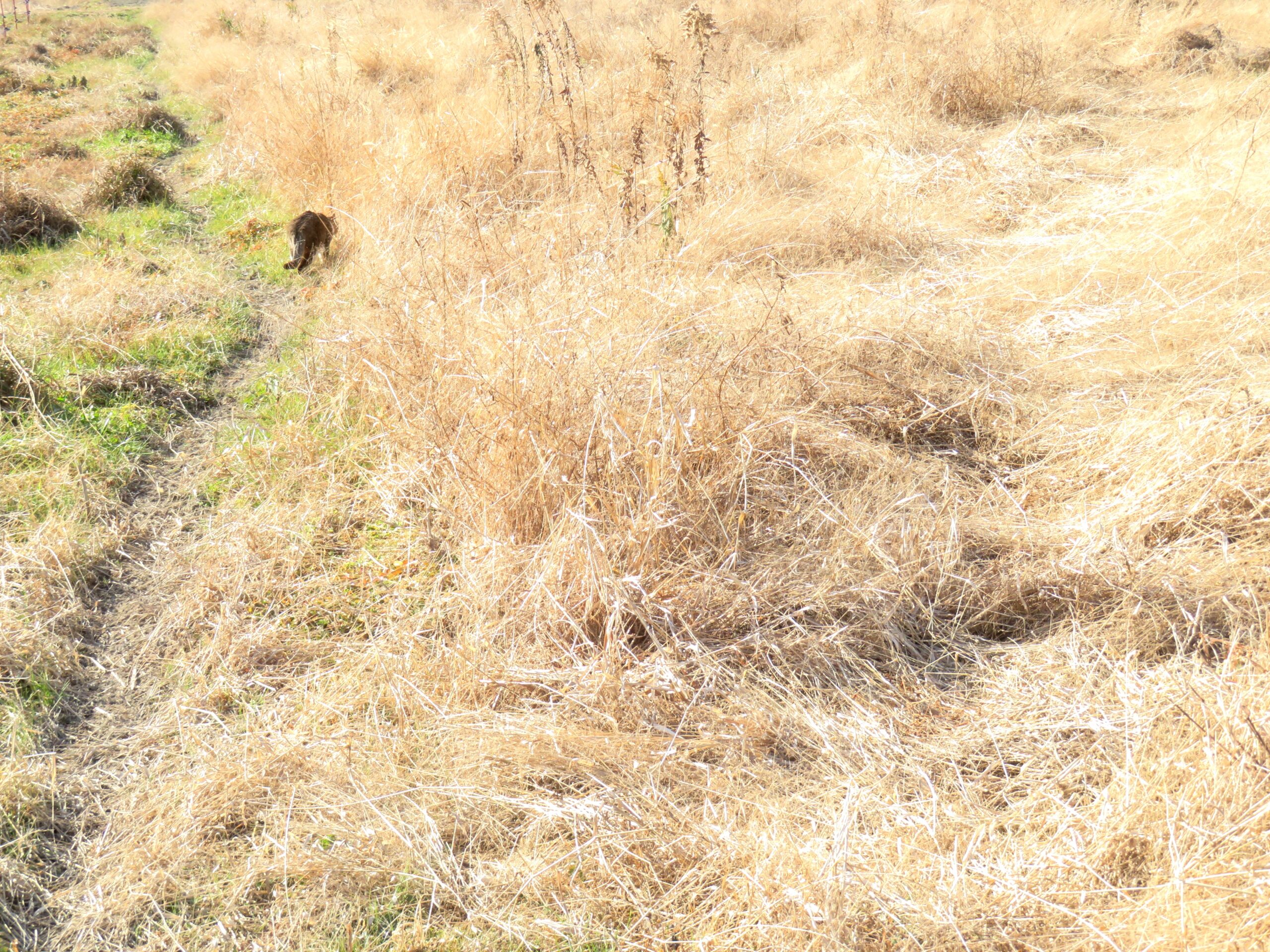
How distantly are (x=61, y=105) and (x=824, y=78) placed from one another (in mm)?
8384

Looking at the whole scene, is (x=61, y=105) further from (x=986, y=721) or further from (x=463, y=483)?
(x=986, y=721)

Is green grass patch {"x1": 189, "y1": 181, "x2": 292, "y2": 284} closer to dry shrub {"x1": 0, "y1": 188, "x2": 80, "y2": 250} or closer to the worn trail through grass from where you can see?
the worn trail through grass

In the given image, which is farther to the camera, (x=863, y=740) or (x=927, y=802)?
(x=863, y=740)

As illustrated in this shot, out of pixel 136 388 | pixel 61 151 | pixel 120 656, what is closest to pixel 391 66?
pixel 61 151

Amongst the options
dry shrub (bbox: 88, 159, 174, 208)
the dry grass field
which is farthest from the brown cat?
dry shrub (bbox: 88, 159, 174, 208)

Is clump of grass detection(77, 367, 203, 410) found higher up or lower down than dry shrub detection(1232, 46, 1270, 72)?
lower down

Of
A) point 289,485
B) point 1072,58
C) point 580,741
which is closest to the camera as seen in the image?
point 580,741

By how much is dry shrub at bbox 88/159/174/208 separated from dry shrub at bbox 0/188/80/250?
50 centimetres

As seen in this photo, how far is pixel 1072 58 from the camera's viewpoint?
294 inches

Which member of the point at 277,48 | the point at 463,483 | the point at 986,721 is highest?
the point at 277,48

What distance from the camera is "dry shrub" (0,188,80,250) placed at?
583 centimetres

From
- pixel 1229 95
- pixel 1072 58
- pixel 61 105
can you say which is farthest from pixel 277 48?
pixel 1229 95

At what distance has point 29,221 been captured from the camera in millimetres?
5914

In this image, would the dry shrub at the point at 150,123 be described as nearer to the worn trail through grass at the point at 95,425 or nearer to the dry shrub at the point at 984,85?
the worn trail through grass at the point at 95,425
